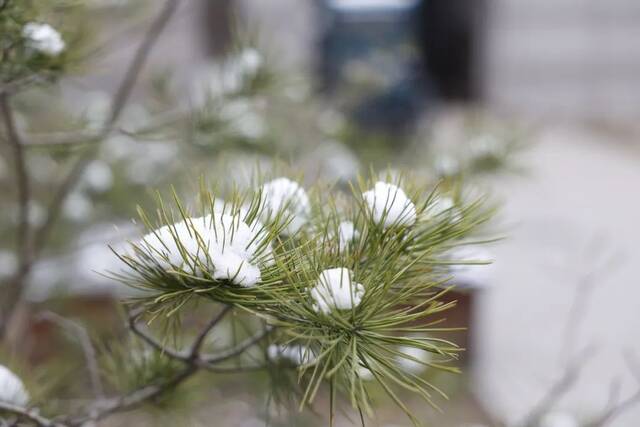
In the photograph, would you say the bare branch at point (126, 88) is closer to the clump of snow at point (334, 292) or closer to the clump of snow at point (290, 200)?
the clump of snow at point (290, 200)

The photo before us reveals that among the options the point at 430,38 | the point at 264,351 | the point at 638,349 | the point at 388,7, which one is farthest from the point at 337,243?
the point at 430,38

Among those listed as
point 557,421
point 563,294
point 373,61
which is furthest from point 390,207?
point 563,294

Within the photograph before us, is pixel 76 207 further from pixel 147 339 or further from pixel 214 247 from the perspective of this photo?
pixel 214 247

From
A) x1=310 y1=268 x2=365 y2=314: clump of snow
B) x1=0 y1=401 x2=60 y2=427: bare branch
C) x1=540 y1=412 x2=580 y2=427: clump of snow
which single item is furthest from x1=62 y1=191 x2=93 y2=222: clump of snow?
x1=310 y1=268 x2=365 y2=314: clump of snow

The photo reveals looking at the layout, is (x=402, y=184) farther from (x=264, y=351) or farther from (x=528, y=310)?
(x=528, y=310)

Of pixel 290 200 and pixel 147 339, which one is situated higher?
pixel 290 200

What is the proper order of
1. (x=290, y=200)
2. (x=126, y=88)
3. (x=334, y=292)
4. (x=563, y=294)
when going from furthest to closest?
1. (x=563, y=294)
2. (x=126, y=88)
3. (x=290, y=200)
4. (x=334, y=292)

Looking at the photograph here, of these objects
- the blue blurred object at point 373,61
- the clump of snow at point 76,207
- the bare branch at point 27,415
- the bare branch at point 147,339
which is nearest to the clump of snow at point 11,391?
the bare branch at point 27,415

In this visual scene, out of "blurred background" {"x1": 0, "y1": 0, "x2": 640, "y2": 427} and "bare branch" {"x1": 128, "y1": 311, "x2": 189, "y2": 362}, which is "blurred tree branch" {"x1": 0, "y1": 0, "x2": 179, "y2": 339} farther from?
"bare branch" {"x1": 128, "y1": 311, "x2": 189, "y2": 362}
